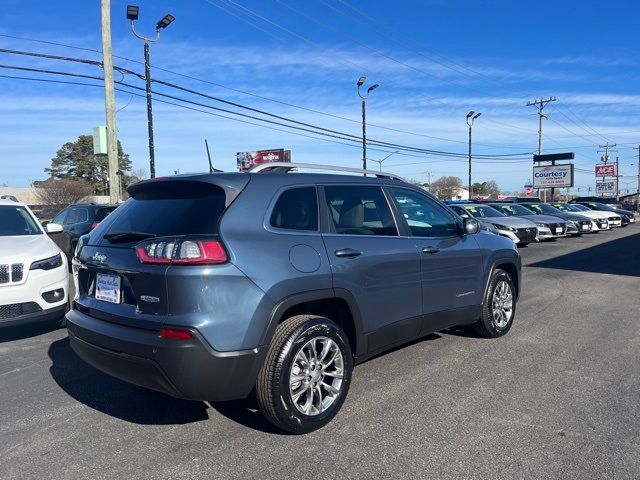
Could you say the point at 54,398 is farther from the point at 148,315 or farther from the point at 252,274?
the point at 252,274

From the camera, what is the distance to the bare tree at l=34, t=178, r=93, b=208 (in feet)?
173

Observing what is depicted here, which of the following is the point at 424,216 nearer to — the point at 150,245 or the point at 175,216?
the point at 175,216

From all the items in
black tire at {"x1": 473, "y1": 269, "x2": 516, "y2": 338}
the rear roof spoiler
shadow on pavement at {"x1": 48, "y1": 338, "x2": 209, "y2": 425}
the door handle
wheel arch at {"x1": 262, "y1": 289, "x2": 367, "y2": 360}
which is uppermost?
the rear roof spoiler

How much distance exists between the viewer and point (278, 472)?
3.07 metres

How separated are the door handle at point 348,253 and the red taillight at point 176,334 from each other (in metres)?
1.22

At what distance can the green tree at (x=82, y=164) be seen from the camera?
70.9 meters

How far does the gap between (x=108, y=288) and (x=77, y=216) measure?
10986 mm

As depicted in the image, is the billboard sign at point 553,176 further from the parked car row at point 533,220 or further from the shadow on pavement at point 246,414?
the shadow on pavement at point 246,414

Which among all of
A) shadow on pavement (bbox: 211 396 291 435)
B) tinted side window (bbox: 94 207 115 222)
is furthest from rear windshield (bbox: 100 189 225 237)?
tinted side window (bbox: 94 207 115 222)

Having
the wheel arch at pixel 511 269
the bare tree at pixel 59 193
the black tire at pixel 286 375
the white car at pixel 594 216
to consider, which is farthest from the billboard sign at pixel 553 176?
the bare tree at pixel 59 193

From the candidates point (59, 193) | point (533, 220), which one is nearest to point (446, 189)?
point (59, 193)

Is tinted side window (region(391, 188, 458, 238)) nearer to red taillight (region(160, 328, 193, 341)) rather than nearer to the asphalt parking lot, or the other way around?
the asphalt parking lot

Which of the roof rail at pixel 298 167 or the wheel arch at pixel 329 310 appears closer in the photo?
the wheel arch at pixel 329 310

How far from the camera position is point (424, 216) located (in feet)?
16.0
